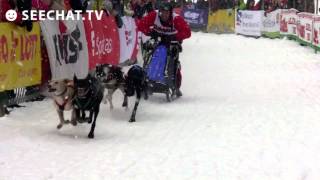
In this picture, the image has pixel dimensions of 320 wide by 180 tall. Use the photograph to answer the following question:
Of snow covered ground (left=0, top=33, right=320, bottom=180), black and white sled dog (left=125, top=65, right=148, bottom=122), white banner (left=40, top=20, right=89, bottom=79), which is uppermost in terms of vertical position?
white banner (left=40, top=20, right=89, bottom=79)

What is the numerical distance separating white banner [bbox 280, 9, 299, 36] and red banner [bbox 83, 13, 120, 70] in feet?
42.6

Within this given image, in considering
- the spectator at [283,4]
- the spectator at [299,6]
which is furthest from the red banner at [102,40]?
the spectator at [299,6]

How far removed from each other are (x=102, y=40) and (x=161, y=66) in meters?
2.47

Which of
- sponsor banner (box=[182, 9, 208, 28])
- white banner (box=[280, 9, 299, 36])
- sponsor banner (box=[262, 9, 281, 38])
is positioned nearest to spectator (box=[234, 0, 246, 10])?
sponsor banner (box=[182, 9, 208, 28])

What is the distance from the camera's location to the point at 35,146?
6.45 m

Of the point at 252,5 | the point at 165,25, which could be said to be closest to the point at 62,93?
the point at 165,25

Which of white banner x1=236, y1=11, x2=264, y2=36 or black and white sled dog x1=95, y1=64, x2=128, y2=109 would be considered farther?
white banner x1=236, y1=11, x2=264, y2=36

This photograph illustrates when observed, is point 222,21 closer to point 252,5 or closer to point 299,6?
point 252,5

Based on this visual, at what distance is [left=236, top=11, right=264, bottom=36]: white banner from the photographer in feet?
97.4

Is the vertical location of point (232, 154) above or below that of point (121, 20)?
below

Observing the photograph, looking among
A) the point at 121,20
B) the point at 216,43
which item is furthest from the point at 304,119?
the point at 216,43

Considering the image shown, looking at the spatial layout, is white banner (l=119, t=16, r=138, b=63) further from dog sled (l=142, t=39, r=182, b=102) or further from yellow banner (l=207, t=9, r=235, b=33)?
yellow banner (l=207, t=9, r=235, b=33)

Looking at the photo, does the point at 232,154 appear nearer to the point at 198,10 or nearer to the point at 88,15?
the point at 88,15

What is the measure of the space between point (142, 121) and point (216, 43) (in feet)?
57.5
